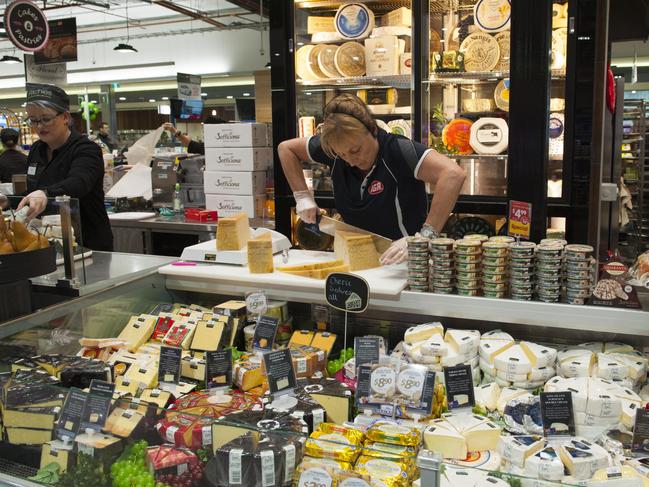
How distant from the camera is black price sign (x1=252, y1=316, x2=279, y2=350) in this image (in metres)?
2.35

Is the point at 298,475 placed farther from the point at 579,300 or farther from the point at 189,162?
the point at 189,162

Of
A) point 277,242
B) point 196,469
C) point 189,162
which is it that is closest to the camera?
point 196,469

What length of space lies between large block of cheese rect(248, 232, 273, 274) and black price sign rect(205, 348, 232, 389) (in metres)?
0.58

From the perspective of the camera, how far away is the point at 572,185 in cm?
446

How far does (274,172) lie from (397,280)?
303 cm

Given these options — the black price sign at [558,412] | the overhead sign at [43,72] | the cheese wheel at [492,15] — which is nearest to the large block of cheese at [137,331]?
the black price sign at [558,412]

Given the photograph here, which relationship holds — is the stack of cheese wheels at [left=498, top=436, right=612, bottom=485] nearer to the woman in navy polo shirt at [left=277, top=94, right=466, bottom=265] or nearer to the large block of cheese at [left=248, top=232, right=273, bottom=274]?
the woman in navy polo shirt at [left=277, top=94, right=466, bottom=265]

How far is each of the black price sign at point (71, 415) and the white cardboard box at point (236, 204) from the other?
381 cm

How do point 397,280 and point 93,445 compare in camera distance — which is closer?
point 93,445

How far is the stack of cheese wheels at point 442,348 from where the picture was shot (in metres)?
2.11

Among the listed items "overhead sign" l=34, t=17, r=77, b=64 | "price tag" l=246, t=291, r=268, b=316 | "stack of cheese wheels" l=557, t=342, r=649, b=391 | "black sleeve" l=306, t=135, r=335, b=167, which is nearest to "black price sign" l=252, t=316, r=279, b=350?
"price tag" l=246, t=291, r=268, b=316

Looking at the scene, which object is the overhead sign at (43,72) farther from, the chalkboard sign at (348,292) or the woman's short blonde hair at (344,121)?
the chalkboard sign at (348,292)

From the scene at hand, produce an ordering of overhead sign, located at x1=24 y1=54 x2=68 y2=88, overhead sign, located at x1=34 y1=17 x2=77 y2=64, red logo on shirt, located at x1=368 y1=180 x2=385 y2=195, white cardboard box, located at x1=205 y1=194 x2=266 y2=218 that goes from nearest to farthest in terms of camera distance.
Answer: red logo on shirt, located at x1=368 y1=180 x2=385 y2=195
white cardboard box, located at x1=205 y1=194 x2=266 y2=218
overhead sign, located at x1=34 y1=17 x2=77 y2=64
overhead sign, located at x1=24 y1=54 x2=68 y2=88

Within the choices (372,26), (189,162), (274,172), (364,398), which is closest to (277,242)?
(364,398)
